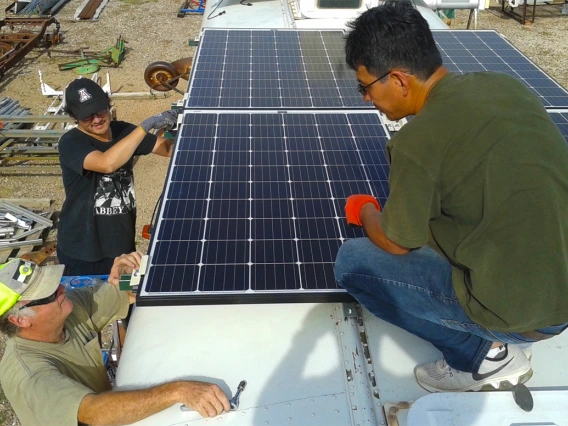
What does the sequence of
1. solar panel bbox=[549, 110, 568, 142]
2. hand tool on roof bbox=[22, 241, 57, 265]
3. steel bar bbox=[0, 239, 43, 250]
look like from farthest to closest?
steel bar bbox=[0, 239, 43, 250] → hand tool on roof bbox=[22, 241, 57, 265] → solar panel bbox=[549, 110, 568, 142]

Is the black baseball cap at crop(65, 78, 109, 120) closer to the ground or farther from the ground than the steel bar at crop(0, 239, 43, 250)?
farther from the ground

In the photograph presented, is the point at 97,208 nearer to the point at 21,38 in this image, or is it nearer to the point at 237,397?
the point at 237,397

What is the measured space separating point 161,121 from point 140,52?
36.6 ft

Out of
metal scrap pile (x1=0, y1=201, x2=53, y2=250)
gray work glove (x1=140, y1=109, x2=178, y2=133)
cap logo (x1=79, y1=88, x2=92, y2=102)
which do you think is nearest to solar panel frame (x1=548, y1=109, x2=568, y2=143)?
gray work glove (x1=140, y1=109, x2=178, y2=133)

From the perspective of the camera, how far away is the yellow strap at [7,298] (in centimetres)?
307

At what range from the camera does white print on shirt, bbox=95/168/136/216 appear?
4.71 meters

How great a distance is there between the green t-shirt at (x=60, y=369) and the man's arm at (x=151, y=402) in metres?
0.17

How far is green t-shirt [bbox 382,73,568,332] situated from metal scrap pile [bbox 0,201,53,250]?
277 inches

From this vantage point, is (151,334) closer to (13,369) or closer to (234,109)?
(13,369)

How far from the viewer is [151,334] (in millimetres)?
3139

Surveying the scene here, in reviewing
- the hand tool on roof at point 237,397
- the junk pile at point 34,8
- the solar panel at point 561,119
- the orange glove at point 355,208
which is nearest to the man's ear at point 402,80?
the orange glove at point 355,208

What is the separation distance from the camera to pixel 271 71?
6.07 meters

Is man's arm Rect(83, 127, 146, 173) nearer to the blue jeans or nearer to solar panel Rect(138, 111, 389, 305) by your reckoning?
solar panel Rect(138, 111, 389, 305)

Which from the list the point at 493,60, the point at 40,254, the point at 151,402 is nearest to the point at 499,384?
the point at 151,402
